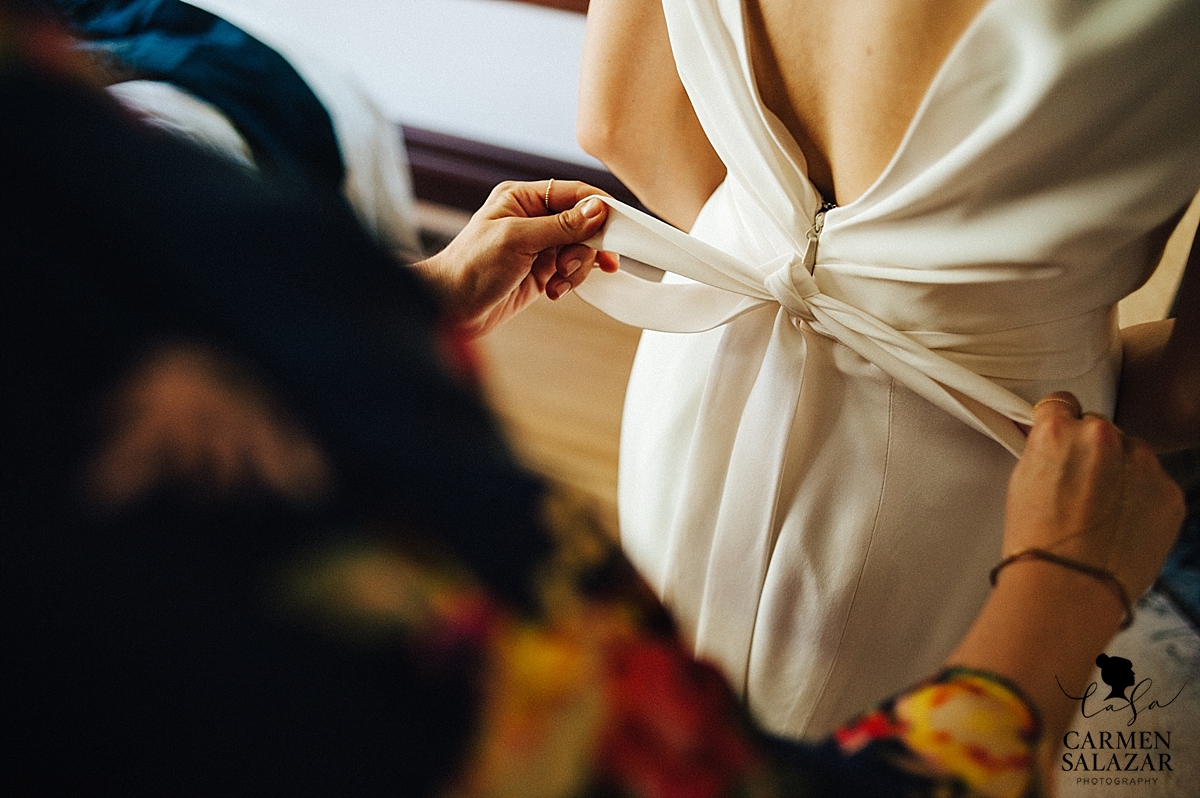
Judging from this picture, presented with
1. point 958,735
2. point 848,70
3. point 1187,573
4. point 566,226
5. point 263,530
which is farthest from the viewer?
point 1187,573

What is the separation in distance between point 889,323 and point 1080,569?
26 centimetres

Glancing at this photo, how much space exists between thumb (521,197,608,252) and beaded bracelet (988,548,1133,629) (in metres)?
0.43

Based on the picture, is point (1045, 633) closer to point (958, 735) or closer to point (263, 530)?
point (958, 735)

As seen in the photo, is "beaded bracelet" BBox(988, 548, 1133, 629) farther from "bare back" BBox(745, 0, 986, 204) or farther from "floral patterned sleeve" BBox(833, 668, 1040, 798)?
"bare back" BBox(745, 0, 986, 204)

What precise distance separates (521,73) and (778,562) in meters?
1.83

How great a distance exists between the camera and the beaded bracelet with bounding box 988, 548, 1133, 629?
0.41 metres

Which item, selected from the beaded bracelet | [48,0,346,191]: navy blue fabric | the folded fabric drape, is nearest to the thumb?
the folded fabric drape

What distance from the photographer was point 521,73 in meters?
2.13

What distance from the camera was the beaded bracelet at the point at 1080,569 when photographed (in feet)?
1.36

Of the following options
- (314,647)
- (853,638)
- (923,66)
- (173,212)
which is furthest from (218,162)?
(853,638)

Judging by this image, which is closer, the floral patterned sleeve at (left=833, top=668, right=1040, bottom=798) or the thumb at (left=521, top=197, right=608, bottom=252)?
the floral patterned sleeve at (left=833, top=668, right=1040, bottom=798)

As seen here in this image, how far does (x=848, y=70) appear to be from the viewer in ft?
1.82

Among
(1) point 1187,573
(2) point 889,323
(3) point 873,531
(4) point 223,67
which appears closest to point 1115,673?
(3) point 873,531

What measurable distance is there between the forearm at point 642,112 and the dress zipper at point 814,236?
0.67 feet
